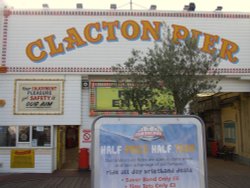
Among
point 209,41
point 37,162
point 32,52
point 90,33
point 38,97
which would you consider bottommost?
point 37,162

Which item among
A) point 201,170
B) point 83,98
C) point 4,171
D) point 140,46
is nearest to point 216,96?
point 140,46

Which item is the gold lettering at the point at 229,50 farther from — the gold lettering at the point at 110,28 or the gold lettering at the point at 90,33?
the gold lettering at the point at 90,33

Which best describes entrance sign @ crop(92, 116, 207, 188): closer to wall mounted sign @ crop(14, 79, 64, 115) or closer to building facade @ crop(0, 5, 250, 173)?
building facade @ crop(0, 5, 250, 173)

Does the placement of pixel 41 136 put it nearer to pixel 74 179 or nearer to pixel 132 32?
pixel 74 179

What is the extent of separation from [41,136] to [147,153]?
8815 mm

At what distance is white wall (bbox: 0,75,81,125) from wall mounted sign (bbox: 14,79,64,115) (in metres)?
0.17

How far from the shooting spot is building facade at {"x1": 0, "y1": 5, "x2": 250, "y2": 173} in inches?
465

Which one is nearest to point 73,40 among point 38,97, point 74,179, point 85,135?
point 38,97

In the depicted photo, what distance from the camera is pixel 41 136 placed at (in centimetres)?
1190

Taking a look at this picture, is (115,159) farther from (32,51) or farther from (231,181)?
(32,51)

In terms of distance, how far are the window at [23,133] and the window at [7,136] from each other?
248mm

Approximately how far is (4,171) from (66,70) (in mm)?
4933

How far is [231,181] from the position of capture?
32.4 feet

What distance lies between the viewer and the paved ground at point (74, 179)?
9.33 m
